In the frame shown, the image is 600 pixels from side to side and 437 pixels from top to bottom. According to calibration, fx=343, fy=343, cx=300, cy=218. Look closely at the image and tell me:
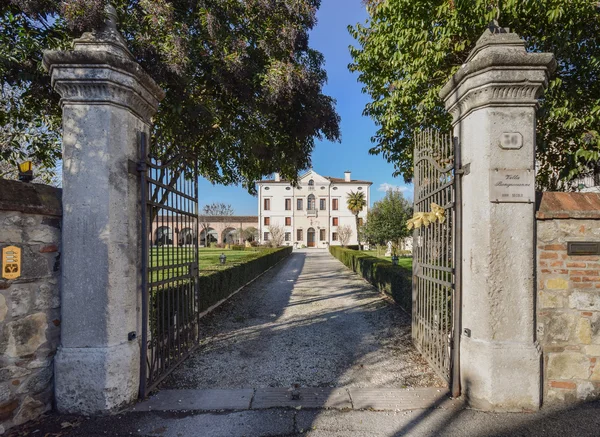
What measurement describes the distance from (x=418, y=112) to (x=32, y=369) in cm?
668

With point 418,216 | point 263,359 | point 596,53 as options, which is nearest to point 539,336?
point 418,216

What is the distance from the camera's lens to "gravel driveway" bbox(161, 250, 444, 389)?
3914 millimetres

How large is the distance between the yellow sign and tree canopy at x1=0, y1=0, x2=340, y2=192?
229cm

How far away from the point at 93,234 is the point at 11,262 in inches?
24.0

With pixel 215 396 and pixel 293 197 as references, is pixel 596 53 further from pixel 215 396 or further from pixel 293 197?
pixel 293 197

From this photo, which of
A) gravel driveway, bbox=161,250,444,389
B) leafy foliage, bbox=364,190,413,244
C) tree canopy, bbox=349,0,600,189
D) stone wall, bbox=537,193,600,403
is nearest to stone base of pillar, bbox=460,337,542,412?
stone wall, bbox=537,193,600,403

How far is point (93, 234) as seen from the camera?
3.13 m

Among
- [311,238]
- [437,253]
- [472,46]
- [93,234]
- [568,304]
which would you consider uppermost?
[472,46]

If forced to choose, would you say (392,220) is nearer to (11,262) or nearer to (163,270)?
(163,270)

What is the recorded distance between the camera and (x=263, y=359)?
460 centimetres

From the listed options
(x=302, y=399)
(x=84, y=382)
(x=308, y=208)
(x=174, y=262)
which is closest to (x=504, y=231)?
(x=302, y=399)

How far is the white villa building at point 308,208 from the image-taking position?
52844 mm

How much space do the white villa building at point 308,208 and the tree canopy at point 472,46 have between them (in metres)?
45.6

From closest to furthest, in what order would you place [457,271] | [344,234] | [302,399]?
1. [302,399]
2. [457,271]
3. [344,234]
